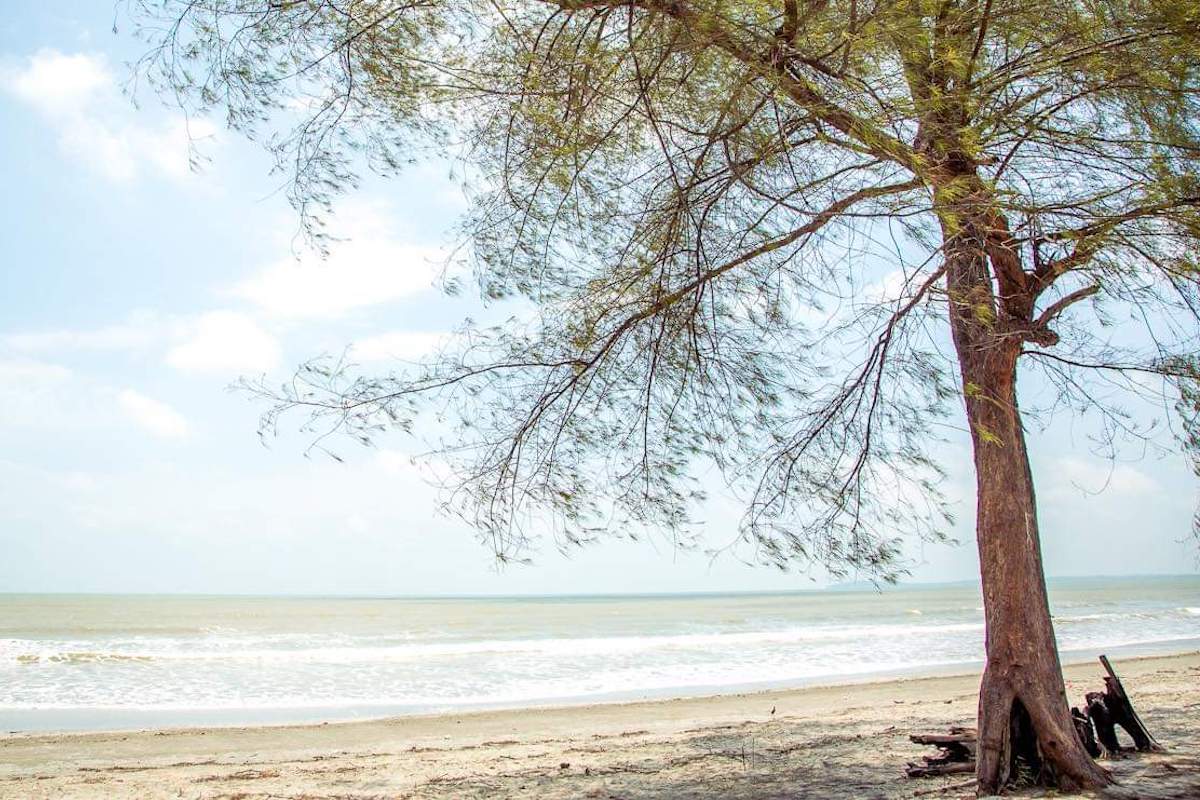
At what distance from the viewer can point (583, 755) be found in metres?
7.75

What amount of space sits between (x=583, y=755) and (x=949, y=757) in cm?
288

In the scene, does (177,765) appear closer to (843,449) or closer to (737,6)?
(843,449)

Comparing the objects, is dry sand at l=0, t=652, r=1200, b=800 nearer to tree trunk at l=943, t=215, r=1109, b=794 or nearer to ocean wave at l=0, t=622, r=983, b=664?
tree trunk at l=943, t=215, r=1109, b=794

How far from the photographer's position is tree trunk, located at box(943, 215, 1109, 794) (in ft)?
16.6

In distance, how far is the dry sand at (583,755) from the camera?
6168 millimetres

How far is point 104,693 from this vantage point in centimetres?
1348

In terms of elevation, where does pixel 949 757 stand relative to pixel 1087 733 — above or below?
below

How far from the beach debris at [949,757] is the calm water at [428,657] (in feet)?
23.8

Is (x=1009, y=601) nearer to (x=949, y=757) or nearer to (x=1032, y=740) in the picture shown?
(x=1032, y=740)

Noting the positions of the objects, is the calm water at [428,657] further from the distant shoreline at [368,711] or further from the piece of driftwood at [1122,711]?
the piece of driftwood at [1122,711]

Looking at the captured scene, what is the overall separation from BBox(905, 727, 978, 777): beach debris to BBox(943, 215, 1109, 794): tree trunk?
70 centimetres

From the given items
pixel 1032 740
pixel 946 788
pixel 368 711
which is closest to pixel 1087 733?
pixel 1032 740

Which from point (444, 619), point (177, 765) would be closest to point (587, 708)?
point (177, 765)

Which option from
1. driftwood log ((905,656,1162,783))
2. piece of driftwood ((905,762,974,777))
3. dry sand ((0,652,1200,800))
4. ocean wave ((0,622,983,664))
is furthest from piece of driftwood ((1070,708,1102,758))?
ocean wave ((0,622,983,664))
